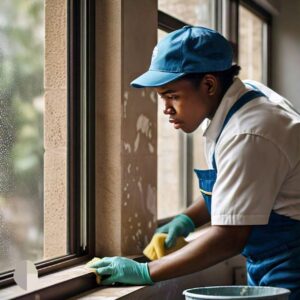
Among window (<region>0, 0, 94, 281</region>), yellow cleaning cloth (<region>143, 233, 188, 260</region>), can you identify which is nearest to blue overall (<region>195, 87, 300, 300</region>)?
yellow cleaning cloth (<region>143, 233, 188, 260</region>)

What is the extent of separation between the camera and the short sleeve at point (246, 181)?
1867mm

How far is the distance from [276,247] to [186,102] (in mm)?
524

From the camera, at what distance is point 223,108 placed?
2.03 metres

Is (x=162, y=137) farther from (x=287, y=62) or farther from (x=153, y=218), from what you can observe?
(x=287, y=62)

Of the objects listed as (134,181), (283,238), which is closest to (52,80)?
(134,181)

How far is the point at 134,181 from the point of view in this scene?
7.73ft

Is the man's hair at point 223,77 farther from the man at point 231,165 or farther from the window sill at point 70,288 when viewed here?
the window sill at point 70,288

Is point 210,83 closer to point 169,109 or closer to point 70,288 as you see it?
A: point 169,109

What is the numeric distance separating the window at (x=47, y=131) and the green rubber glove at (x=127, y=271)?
0.20m

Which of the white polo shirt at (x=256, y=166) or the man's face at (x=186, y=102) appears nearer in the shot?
the white polo shirt at (x=256, y=166)

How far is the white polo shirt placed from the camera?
1869 mm

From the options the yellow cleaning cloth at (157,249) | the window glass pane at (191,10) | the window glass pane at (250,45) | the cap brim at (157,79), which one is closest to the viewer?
the cap brim at (157,79)

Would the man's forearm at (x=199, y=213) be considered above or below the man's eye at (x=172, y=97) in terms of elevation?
below

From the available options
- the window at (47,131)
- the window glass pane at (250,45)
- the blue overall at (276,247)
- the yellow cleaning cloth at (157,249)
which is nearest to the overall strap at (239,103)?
the blue overall at (276,247)
